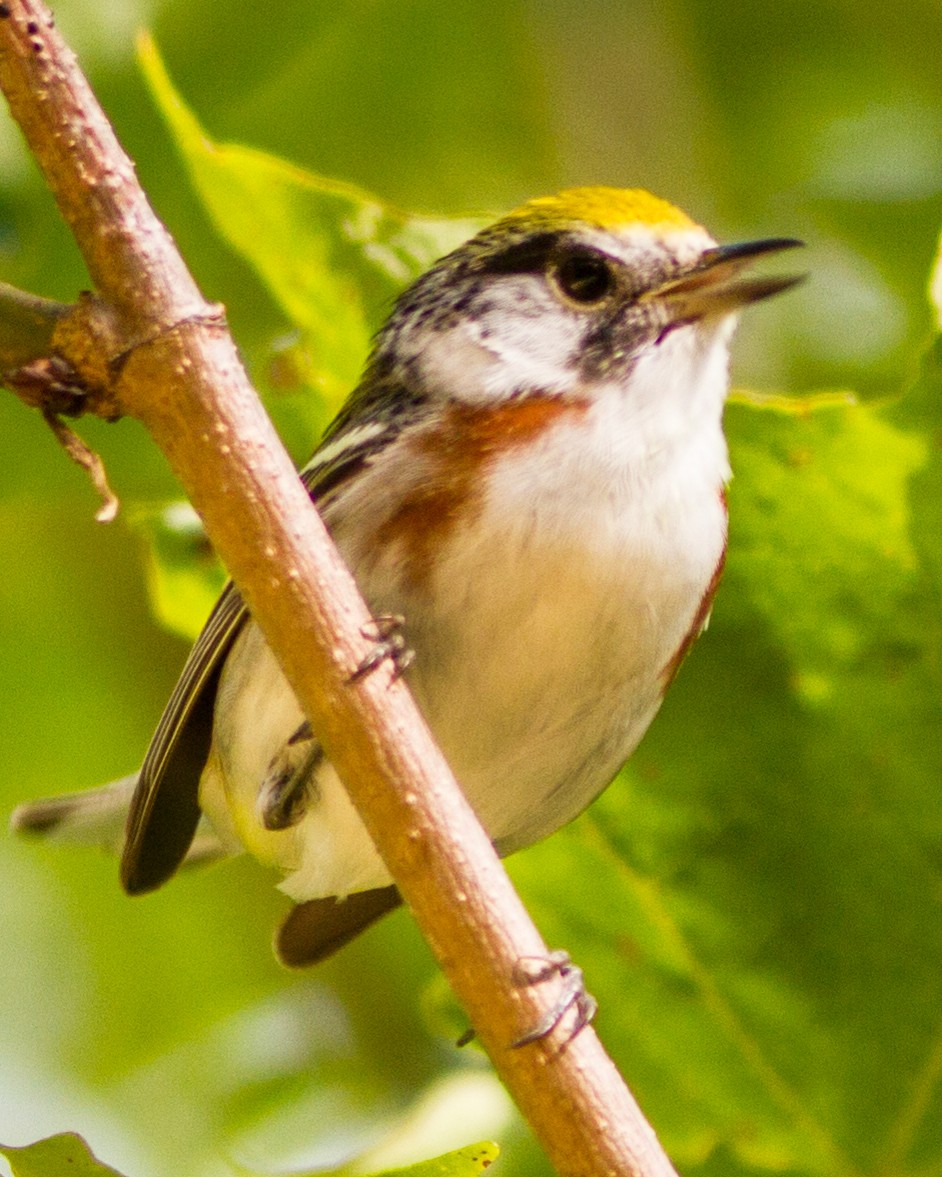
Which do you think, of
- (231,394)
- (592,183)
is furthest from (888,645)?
(592,183)

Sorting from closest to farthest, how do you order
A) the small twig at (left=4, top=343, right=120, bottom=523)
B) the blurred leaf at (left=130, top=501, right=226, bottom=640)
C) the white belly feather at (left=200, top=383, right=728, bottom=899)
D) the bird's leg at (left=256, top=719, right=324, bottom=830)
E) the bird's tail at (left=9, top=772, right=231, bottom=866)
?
the small twig at (left=4, top=343, right=120, bottom=523) → the white belly feather at (left=200, top=383, right=728, bottom=899) → the bird's leg at (left=256, top=719, right=324, bottom=830) → the blurred leaf at (left=130, top=501, right=226, bottom=640) → the bird's tail at (left=9, top=772, right=231, bottom=866)

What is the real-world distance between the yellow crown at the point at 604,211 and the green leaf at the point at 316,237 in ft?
0.50

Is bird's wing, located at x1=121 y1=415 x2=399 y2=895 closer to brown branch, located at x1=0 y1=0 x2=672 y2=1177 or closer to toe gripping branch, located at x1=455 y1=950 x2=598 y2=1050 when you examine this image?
brown branch, located at x1=0 y1=0 x2=672 y2=1177

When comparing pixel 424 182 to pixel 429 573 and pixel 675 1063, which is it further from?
pixel 675 1063

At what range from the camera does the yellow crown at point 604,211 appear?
2.18m

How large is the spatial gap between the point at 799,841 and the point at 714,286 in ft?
2.28

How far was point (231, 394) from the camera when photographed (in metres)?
1.46

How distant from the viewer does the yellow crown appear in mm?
2178

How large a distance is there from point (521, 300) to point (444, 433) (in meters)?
0.29

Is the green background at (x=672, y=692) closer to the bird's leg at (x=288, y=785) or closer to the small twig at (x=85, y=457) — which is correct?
the bird's leg at (x=288, y=785)

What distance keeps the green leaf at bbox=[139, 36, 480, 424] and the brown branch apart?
0.70 m

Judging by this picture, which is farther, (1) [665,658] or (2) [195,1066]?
(2) [195,1066]

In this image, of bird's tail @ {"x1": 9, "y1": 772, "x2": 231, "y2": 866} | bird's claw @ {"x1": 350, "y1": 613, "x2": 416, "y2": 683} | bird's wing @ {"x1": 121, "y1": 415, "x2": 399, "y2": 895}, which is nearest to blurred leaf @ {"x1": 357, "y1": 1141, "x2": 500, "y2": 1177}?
bird's claw @ {"x1": 350, "y1": 613, "x2": 416, "y2": 683}

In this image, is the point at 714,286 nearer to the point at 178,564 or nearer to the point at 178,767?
the point at 178,564
